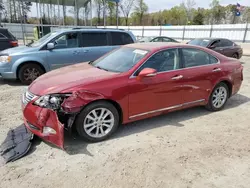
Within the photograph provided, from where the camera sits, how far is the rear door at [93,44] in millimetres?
7402

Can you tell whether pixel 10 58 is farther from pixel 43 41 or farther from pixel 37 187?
pixel 37 187

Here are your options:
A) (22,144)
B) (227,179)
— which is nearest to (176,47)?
(227,179)

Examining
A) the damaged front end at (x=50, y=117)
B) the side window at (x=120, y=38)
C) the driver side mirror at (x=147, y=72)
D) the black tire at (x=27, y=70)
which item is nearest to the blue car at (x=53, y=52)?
the black tire at (x=27, y=70)

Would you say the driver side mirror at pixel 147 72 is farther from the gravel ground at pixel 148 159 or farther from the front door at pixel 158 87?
the gravel ground at pixel 148 159

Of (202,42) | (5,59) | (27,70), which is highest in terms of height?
(202,42)

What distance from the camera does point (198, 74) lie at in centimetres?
443

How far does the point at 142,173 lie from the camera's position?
284cm

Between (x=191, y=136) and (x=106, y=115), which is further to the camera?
(x=191, y=136)

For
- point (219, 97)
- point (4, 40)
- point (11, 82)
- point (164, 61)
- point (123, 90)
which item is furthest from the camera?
point (4, 40)

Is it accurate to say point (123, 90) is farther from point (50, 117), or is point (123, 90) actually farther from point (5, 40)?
point (5, 40)

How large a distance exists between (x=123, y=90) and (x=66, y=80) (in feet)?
3.01

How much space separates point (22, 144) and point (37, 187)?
3.34 ft

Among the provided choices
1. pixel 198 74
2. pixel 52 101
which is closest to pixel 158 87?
pixel 198 74

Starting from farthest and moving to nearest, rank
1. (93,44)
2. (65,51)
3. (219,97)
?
(93,44) < (65,51) < (219,97)
